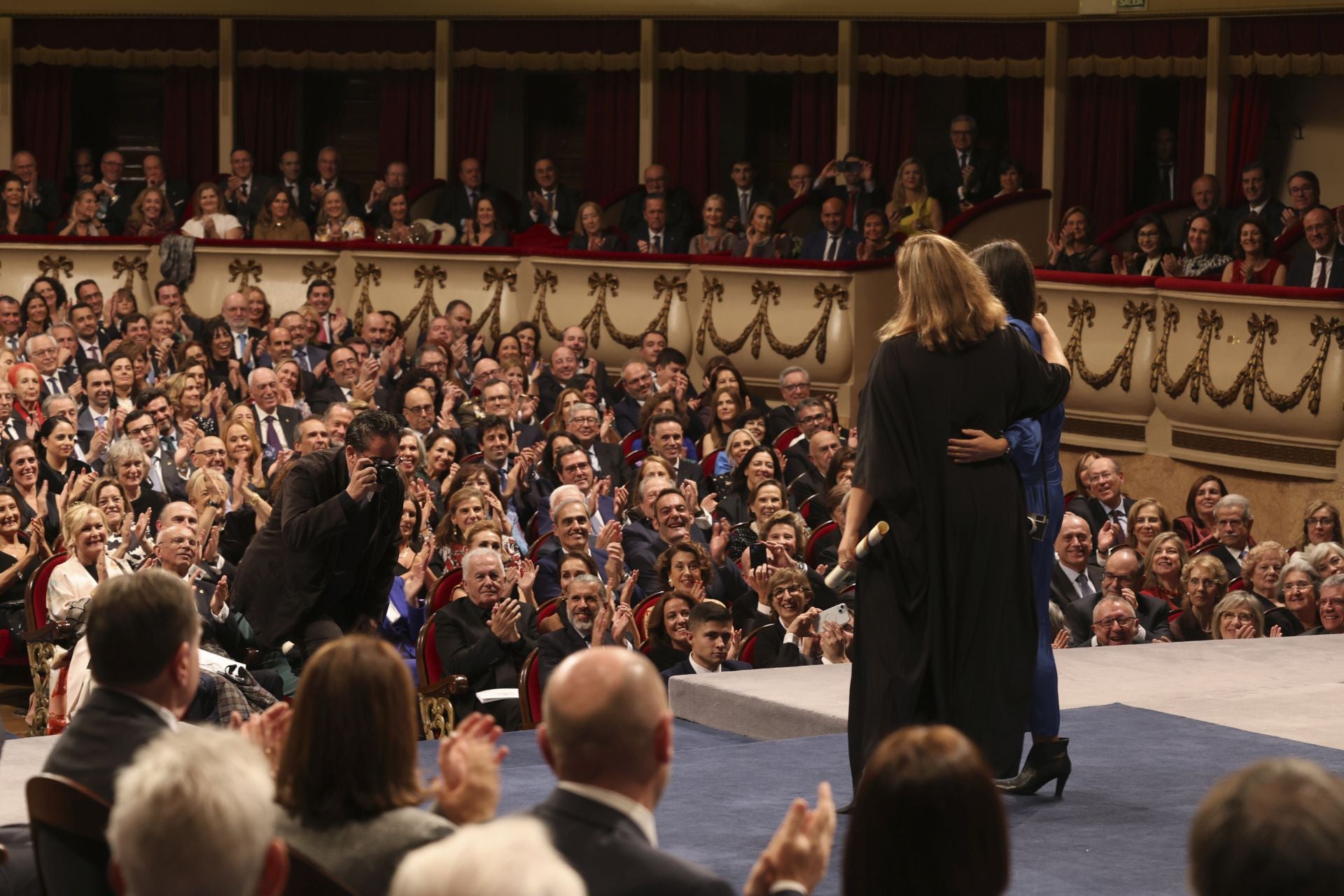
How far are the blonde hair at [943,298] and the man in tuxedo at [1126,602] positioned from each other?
344 centimetres

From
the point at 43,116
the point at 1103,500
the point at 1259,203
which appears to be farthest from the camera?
the point at 43,116

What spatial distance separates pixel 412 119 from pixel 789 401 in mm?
5955

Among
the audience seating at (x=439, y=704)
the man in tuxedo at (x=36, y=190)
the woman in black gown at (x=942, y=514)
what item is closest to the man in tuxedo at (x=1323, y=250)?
the audience seating at (x=439, y=704)

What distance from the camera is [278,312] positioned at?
45.1ft

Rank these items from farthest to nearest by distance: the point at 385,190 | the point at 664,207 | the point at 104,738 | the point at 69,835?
the point at 385,190 → the point at 664,207 → the point at 104,738 → the point at 69,835

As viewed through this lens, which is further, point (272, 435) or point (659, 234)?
point (659, 234)

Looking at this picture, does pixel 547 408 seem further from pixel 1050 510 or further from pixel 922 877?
pixel 922 877

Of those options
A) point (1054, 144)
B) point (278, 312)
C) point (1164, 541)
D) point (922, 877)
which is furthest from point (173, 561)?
point (1054, 144)

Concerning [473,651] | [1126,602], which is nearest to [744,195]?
[1126,602]

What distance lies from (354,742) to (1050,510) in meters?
2.07

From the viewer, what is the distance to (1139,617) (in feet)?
24.2

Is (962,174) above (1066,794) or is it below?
above

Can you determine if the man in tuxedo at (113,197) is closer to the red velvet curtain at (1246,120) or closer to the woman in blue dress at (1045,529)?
the red velvet curtain at (1246,120)

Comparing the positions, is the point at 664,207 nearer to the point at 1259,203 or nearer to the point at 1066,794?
the point at 1259,203
